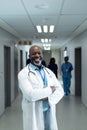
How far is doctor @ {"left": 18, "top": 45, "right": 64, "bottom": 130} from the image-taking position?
7.88 feet

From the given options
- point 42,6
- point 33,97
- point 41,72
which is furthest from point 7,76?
point 33,97

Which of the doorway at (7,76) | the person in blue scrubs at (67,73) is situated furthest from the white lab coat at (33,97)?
the person in blue scrubs at (67,73)

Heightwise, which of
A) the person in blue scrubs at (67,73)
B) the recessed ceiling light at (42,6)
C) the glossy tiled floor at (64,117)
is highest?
the recessed ceiling light at (42,6)

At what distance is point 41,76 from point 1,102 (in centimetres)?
406

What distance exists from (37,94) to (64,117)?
12.5 ft

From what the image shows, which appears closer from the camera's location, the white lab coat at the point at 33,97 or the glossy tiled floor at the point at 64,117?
the white lab coat at the point at 33,97

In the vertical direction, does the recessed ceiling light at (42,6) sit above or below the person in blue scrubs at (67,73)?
above

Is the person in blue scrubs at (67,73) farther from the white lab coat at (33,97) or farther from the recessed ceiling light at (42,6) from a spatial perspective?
the white lab coat at (33,97)

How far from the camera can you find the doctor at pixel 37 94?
7.88 ft

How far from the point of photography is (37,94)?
2377 mm

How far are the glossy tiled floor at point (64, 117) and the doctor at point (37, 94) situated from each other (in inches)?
104

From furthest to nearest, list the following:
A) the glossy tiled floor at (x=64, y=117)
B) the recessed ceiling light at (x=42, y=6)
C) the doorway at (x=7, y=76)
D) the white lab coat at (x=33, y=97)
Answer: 1. the doorway at (x=7, y=76)
2. the glossy tiled floor at (x=64, y=117)
3. the recessed ceiling light at (x=42, y=6)
4. the white lab coat at (x=33, y=97)

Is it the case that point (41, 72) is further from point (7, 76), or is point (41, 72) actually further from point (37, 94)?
point (7, 76)

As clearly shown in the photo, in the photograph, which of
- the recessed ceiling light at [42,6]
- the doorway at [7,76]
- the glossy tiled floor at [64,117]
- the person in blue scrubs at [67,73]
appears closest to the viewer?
the recessed ceiling light at [42,6]
